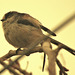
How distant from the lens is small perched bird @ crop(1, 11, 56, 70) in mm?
696

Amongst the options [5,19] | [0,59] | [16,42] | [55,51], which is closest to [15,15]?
[5,19]

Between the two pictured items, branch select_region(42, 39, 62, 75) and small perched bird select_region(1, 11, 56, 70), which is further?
small perched bird select_region(1, 11, 56, 70)

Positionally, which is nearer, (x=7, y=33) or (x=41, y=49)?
(x=41, y=49)

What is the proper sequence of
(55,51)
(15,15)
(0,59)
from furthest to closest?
(15,15)
(0,59)
(55,51)

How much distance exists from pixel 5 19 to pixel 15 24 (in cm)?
9

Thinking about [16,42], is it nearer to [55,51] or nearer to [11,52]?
[11,52]

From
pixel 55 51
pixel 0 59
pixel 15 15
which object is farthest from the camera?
pixel 15 15

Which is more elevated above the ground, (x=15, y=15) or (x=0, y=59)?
(x=15, y=15)

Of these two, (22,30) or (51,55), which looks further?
(22,30)

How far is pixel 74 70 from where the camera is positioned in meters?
0.74

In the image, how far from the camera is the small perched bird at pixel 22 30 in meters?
0.70

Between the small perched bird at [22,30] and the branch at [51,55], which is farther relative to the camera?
the small perched bird at [22,30]

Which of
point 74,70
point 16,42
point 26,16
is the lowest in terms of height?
point 74,70

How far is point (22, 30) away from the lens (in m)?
0.73
